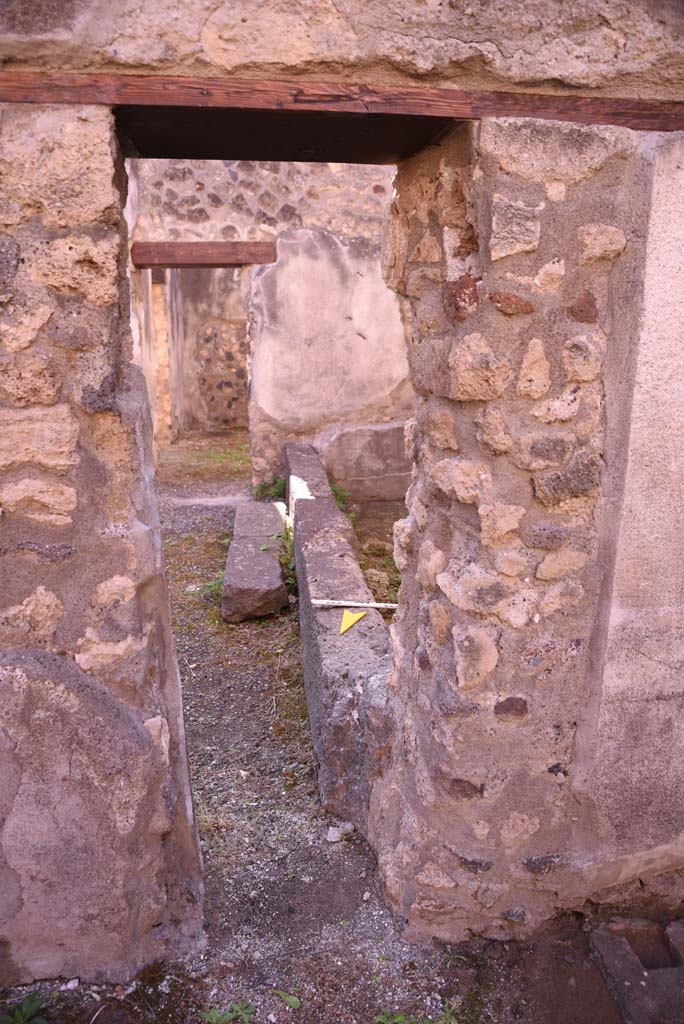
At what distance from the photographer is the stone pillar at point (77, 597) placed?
168 cm

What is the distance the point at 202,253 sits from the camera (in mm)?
7359

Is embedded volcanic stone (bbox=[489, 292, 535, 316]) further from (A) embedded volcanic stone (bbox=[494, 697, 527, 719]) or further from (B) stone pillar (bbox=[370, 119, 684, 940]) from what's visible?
(A) embedded volcanic stone (bbox=[494, 697, 527, 719])

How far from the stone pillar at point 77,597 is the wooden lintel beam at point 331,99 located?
1.9 inches

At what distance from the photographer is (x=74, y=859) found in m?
1.97

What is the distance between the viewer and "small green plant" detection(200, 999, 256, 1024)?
1.92m

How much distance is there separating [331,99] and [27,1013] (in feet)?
7.35

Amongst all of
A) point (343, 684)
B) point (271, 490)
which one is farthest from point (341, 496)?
point (343, 684)

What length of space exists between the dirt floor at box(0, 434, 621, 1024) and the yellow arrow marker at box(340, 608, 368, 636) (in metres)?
0.51

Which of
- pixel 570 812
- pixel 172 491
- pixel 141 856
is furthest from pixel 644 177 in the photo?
pixel 172 491

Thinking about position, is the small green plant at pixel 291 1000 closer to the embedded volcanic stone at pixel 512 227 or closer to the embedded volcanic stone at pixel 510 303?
the embedded volcanic stone at pixel 510 303

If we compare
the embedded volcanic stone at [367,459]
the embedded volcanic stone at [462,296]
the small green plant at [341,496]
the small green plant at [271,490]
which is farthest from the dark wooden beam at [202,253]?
the embedded volcanic stone at [462,296]

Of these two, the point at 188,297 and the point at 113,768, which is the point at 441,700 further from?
the point at 188,297

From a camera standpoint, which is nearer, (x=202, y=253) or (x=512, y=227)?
(x=512, y=227)

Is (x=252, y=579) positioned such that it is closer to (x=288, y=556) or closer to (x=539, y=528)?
(x=288, y=556)
